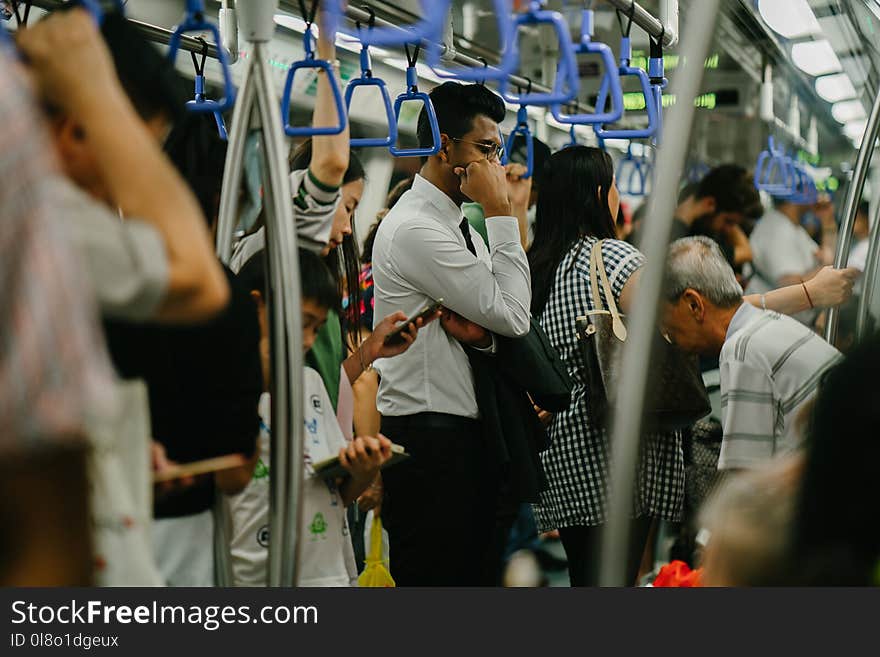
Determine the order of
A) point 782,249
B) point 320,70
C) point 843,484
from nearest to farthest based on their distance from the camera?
point 843,484, point 320,70, point 782,249

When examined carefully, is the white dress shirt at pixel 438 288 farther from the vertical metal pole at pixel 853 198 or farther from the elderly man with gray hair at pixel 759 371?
the vertical metal pole at pixel 853 198

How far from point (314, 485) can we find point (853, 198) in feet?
5.11

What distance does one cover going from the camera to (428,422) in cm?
290

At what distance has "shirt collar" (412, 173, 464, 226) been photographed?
2957 mm

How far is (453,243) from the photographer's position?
9.36 ft

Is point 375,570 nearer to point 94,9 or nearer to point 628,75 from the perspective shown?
point 628,75

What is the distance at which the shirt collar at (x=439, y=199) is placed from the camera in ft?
9.70

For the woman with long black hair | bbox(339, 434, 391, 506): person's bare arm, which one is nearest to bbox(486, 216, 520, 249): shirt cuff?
the woman with long black hair

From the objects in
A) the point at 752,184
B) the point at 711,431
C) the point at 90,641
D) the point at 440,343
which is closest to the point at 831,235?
the point at 752,184

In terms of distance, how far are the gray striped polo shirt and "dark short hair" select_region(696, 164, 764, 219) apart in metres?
2.35

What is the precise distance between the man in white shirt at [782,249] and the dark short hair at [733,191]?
1.30ft

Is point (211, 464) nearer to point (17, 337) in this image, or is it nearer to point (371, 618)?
point (371, 618)

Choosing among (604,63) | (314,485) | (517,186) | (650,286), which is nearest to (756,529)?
(650,286)

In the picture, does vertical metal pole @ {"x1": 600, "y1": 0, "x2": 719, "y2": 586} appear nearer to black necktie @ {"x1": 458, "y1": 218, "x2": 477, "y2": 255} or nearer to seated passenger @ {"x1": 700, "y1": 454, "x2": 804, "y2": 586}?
seated passenger @ {"x1": 700, "y1": 454, "x2": 804, "y2": 586}
